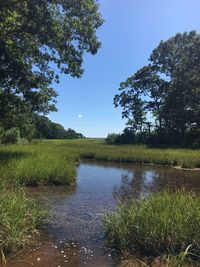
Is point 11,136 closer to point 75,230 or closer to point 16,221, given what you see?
point 75,230

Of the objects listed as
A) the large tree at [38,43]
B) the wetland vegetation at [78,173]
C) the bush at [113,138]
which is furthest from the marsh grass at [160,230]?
the bush at [113,138]

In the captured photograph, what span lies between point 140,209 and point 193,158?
20.4 metres

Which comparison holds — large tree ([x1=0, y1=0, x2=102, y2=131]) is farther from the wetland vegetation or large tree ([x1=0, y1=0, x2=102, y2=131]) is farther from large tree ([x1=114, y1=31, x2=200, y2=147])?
large tree ([x1=114, y1=31, x2=200, y2=147])

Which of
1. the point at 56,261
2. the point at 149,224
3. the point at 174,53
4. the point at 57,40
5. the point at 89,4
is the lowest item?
the point at 56,261

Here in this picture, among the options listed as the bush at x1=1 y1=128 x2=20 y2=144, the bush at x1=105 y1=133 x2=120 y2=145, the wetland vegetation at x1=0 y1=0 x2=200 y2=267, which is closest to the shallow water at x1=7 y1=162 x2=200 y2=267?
the wetland vegetation at x1=0 y1=0 x2=200 y2=267

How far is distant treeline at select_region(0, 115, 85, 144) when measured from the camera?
33.8 m

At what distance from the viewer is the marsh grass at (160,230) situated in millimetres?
6031

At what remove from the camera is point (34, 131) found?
5178 cm

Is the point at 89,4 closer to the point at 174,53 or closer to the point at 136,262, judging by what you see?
the point at 136,262

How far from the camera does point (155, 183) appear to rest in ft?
54.3

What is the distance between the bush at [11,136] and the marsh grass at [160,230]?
2996 centimetres

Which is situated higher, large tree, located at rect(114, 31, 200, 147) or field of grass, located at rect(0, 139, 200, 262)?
large tree, located at rect(114, 31, 200, 147)

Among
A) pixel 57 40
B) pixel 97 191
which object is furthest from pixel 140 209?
pixel 57 40

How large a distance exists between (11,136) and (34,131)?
14.6 meters
